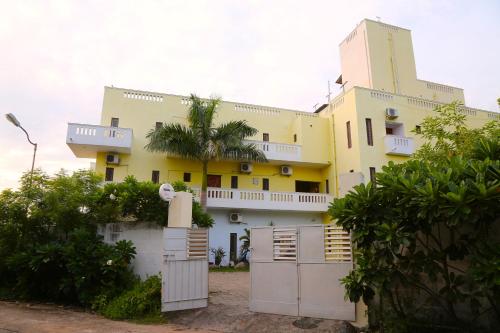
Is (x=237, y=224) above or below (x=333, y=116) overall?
below

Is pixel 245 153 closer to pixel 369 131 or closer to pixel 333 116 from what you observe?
pixel 333 116

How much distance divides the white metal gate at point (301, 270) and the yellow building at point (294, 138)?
10.8 m

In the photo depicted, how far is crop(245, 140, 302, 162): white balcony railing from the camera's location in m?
19.7

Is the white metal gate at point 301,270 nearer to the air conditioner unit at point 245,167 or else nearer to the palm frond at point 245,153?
the palm frond at point 245,153

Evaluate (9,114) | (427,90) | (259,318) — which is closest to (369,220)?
(259,318)

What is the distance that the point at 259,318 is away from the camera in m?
6.67

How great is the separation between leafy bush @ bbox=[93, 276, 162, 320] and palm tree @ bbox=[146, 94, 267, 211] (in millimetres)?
8896

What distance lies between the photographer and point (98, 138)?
17.3 m

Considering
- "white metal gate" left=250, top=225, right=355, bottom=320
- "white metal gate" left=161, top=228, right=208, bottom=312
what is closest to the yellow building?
"white metal gate" left=161, top=228, right=208, bottom=312

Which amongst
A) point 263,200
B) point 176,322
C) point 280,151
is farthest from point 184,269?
point 280,151

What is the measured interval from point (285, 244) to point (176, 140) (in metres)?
10.7

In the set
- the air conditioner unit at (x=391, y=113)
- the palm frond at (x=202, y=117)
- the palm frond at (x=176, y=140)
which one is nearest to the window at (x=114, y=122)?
the palm frond at (x=176, y=140)

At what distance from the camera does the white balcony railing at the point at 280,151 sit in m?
19.7

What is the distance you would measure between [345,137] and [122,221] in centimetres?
1459
